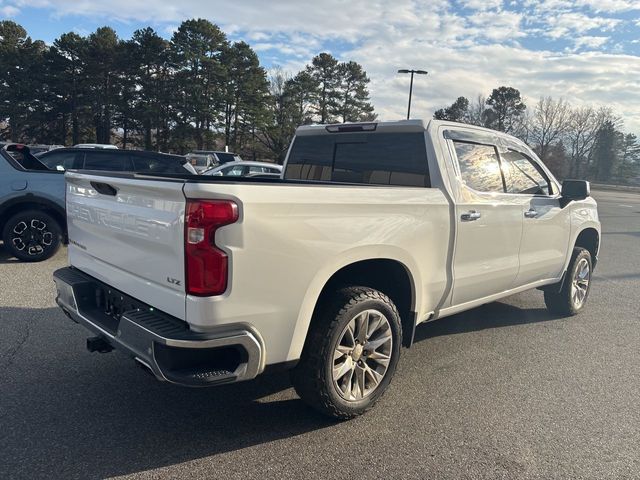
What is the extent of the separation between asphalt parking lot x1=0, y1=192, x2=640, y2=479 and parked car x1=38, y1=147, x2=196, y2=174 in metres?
4.64

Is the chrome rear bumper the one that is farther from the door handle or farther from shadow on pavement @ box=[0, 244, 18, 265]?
shadow on pavement @ box=[0, 244, 18, 265]

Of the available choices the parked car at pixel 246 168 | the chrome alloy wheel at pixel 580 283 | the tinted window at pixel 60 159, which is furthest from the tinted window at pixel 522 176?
the parked car at pixel 246 168

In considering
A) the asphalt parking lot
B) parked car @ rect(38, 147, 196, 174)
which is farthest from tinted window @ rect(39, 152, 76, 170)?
the asphalt parking lot

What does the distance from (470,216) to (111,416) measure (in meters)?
2.87

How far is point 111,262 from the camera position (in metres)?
3.02

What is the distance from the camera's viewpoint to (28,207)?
726 centimetres

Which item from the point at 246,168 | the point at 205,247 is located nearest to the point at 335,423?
the point at 205,247

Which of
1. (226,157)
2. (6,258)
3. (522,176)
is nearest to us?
(522,176)

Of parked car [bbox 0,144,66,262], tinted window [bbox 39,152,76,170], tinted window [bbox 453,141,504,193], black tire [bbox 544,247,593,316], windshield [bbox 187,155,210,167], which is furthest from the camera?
windshield [bbox 187,155,210,167]

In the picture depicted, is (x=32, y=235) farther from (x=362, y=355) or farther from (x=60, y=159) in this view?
(x=362, y=355)

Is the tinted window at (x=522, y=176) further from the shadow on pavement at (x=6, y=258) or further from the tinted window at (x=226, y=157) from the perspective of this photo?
the tinted window at (x=226, y=157)

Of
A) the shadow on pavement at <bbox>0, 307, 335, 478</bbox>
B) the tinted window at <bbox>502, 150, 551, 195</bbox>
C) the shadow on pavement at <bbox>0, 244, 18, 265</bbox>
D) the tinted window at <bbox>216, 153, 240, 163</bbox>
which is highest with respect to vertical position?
the tinted window at <bbox>502, 150, 551, 195</bbox>

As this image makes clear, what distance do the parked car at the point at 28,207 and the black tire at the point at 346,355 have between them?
5882mm

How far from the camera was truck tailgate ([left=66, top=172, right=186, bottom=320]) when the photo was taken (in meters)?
2.45
